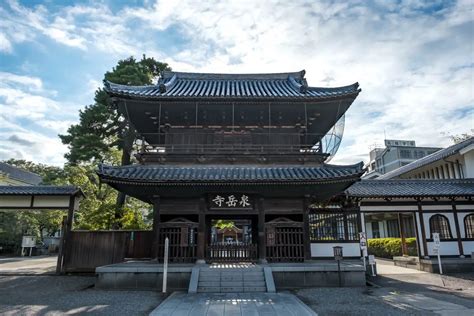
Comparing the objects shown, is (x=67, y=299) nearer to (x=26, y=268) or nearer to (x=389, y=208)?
(x=26, y=268)

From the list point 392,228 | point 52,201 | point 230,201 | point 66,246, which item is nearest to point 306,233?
point 230,201

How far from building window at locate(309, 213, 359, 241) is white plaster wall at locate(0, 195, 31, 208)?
59.7 ft

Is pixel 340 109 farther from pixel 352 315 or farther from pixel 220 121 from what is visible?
pixel 352 315

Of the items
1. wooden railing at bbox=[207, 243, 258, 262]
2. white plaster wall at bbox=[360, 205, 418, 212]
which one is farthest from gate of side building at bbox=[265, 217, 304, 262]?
white plaster wall at bbox=[360, 205, 418, 212]

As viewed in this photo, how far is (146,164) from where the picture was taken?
1666 centimetres

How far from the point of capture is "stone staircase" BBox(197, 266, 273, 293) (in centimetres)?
1241

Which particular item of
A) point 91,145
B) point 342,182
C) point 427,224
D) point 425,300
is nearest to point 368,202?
point 427,224

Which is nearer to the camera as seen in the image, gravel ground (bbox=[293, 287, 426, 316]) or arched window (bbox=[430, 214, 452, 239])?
gravel ground (bbox=[293, 287, 426, 316])

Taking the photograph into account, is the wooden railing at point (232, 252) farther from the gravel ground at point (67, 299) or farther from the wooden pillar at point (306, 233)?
the gravel ground at point (67, 299)

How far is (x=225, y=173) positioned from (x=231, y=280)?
5201 mm

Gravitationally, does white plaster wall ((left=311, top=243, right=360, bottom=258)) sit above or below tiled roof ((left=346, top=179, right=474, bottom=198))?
below

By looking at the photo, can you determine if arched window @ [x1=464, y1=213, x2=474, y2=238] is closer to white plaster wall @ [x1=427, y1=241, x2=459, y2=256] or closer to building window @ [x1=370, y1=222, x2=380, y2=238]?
white plaster wall @ [x1=427, y1=241, x2=459, y2=256]

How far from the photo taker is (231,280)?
12.9 metres

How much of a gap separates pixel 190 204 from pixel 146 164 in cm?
346
